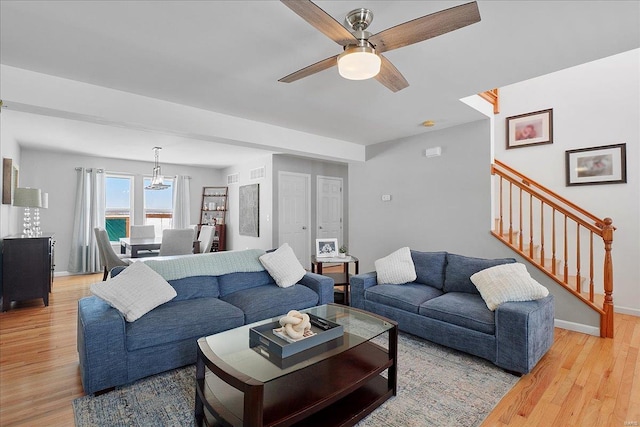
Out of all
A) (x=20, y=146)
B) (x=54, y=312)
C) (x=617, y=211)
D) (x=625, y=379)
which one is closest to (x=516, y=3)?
(x=625, y=379)

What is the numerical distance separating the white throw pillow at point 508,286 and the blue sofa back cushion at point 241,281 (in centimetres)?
210

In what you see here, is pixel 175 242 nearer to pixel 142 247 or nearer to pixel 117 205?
pixel 142 247

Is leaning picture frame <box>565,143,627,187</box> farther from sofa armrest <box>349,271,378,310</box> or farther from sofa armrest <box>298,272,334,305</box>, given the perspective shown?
sofa armrest <box>298,272,334,305</box>

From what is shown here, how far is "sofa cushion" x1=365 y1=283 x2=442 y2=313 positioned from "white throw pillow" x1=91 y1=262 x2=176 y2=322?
1.96 meters

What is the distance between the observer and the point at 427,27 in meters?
1.58

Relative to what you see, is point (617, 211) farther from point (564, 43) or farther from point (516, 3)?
point (516, 3)

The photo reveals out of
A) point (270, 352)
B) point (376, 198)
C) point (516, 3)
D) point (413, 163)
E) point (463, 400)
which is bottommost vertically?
point (463, 400)

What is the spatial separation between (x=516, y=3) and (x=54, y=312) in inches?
214

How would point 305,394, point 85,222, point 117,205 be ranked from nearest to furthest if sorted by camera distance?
point 305,394 → point 85,222 → point 117,205

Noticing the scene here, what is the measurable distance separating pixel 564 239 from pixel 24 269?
21.5 ft

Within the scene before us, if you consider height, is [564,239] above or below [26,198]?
below

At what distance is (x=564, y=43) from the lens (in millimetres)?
2201

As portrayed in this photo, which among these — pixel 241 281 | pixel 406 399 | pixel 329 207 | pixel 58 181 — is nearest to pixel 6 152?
pixel 58 181

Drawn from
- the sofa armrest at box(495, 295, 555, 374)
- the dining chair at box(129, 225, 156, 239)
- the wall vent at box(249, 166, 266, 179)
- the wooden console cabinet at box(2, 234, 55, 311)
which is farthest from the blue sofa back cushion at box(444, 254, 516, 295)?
the dining chair at box(129, 225, 156, 239)
